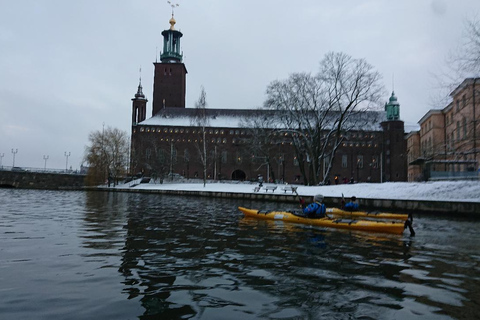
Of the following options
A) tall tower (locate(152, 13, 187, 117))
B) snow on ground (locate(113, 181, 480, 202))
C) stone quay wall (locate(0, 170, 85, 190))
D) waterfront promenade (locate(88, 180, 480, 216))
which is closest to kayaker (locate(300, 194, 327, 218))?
waterfront promenade (locate(88, 180, 480, 216))

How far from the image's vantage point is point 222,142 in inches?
3241

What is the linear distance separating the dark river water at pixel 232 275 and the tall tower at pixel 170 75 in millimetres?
75763

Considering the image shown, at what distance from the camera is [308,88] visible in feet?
128

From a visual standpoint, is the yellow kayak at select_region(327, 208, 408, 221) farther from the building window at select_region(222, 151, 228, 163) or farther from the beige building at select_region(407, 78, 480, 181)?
the building window at select_region(222, 151, 228, 163)

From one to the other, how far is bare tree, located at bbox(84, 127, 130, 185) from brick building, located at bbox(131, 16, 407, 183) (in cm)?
877

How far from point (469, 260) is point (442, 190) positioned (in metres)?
18.0

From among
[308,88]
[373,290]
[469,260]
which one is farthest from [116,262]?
[308,88]

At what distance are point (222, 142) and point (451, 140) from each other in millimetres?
62104

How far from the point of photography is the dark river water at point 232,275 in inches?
213

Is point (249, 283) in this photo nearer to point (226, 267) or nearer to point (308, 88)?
point (226, 267)

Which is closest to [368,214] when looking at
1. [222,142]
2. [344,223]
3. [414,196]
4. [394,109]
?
[344,223]

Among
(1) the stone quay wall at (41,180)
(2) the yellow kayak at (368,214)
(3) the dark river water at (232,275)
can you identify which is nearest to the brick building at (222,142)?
(1) the stone quay wall at (41,180)

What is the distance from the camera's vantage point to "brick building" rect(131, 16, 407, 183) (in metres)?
74.6

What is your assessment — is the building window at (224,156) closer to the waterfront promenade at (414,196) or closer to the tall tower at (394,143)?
the tall tower at (394,143)
